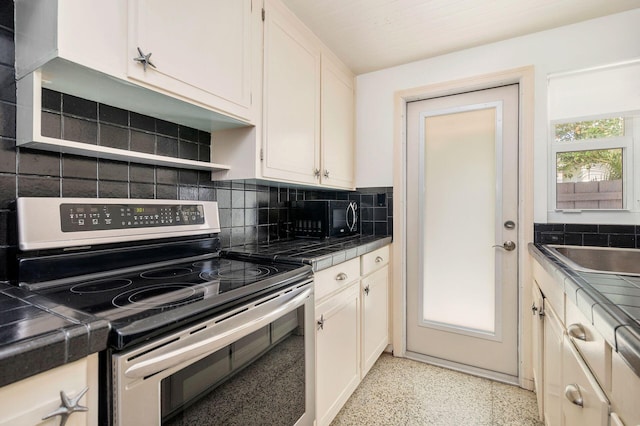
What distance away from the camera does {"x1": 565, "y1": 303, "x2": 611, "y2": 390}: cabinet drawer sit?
701mm

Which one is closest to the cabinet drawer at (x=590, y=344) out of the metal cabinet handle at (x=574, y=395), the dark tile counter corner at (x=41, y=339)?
the metal cabinet handle at (x=574, y=395)

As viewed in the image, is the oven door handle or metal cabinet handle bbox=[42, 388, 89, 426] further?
the oven door handle

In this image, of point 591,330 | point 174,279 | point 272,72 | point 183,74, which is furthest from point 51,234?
point 591,330

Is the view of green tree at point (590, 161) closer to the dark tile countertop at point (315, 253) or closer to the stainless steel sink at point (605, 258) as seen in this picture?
the stainless steel sink at point (605, 258)

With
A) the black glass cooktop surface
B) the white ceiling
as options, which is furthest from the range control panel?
the white ceiling

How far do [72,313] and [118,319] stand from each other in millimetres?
109

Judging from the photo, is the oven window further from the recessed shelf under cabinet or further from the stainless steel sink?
the stainless steel sink

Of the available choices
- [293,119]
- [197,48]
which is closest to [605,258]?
[293,119]

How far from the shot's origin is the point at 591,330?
2.58 feet

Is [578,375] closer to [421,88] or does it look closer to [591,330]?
[591,330]

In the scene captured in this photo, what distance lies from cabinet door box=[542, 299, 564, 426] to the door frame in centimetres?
56

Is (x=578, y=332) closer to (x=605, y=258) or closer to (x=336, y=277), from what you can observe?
(x=336, y=277)

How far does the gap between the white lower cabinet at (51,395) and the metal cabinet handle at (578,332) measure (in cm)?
123

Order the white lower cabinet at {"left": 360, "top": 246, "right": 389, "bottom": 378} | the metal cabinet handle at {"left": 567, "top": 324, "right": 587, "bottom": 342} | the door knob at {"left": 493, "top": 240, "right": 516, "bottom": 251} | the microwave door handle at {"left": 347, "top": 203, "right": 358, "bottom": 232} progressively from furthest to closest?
the microwave door handle at {"left": 347, "top": 203, "right": 358, "bottom": 232} → the door knob at {"left": 493, "top": 240, "right": 516, "bottom": 251} → the white lower cabinet at {"left": 360, "top": 246, "right": 389, "bottom": 378} → the metal cabinet handle at {"left": 567, "top": 324, "right": 587, "bottom": 342}
